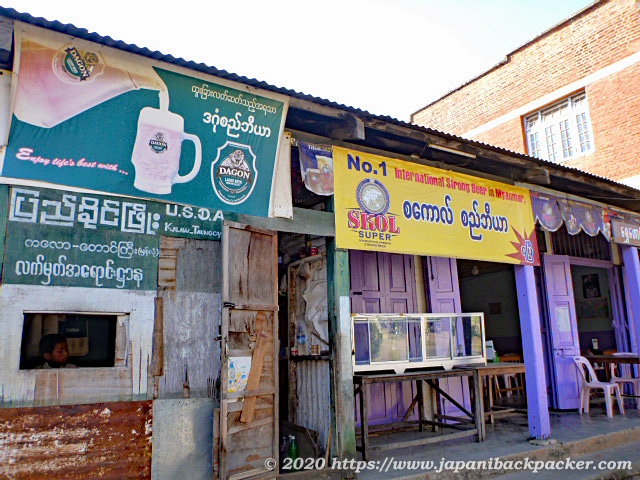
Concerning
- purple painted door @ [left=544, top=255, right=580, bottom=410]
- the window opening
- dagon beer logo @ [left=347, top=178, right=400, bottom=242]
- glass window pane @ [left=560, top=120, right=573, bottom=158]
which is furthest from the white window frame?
the window opening

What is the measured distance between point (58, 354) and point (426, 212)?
4.63m

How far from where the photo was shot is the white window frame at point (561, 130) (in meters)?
13.7

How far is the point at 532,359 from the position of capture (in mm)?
7480

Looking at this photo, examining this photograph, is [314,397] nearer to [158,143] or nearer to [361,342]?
[361,342]

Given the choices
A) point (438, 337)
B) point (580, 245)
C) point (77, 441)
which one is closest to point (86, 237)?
point (77, 441)

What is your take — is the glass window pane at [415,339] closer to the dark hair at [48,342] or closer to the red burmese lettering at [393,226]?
the red burmese lettering at [393,226]

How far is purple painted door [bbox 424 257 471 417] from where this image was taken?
8148 mm

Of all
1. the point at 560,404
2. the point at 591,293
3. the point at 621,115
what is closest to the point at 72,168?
the point at 560,404

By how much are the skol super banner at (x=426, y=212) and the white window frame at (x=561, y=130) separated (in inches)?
276

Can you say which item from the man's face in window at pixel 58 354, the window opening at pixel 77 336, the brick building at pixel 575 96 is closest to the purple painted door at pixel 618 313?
the brick building at pixel 575 96

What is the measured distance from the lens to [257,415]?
16.4ft

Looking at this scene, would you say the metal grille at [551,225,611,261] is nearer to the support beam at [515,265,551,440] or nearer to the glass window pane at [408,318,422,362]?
the support beam at [515,265,551,440]

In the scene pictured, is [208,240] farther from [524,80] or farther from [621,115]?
[524,80]

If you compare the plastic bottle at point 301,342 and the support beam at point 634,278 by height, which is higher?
the support beam at point 634,278
